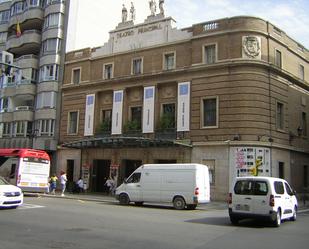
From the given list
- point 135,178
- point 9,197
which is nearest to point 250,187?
point 135,178

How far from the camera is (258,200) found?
14.8 m

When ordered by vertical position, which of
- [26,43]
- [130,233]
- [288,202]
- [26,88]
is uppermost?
[26,43]

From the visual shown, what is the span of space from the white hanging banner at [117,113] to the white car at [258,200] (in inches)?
773

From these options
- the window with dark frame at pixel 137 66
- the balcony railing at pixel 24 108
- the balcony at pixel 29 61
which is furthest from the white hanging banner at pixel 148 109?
the balcony at pixel 29 61

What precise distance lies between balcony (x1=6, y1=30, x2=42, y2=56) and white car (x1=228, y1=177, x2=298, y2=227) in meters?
32.7

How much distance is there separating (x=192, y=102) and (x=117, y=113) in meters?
7.24

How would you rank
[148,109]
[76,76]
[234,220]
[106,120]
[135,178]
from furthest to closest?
[76,76]
[106,120]
[148,109]
[135,178]
[234,220]

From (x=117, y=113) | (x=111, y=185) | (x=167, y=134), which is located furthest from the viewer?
(x=117, y=113)

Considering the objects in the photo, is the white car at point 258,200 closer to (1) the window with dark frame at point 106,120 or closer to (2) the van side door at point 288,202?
(2) the van side door at point 288,202

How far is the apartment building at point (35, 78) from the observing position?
39188 millimetres

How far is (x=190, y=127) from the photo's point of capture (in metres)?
30.2

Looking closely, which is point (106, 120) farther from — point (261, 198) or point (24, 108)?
point (261, 198)

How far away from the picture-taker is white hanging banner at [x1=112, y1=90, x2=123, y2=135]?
34.2 m

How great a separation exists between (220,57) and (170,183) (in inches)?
461
